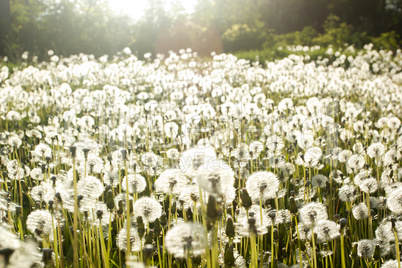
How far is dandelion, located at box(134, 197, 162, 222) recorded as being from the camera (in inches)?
66.5

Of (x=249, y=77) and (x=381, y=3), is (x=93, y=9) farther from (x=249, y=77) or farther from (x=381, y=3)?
(x=381, y=3)

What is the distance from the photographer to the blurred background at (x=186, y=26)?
80.7 ft

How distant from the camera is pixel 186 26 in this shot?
3322cm

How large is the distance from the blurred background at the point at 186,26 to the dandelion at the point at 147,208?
17.4 metres

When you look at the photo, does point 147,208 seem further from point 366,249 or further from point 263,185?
point 366,249

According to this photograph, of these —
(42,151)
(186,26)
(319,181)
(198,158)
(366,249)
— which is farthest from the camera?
(186,26)

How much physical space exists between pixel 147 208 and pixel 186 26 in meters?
33.0

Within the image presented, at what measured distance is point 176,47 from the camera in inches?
1169

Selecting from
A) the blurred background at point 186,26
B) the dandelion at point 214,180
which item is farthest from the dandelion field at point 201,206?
the blurred background at point 186,26

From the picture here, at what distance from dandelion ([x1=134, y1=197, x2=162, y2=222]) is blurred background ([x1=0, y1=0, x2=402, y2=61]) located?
17356 millimetres

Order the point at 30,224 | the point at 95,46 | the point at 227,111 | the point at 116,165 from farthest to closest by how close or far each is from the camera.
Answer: the point at 95,46
the point at 227,111
the point at 116,165
the point at 30,224

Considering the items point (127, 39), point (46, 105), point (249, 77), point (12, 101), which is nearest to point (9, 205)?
point (46, 105)

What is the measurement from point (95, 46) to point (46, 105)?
20.8 metres

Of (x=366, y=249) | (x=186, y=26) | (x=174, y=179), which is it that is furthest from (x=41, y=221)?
(x=186, y=26)
